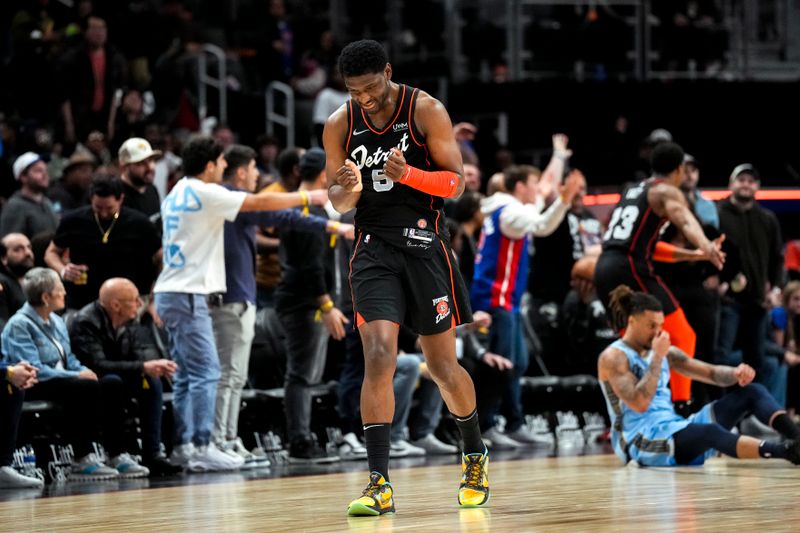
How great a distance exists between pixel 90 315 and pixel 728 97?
10683 mm

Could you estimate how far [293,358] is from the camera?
9242 mm

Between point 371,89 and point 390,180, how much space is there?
396 mm

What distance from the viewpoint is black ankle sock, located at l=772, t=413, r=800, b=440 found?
8.03 m

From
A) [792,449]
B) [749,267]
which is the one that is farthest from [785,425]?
[749,267]

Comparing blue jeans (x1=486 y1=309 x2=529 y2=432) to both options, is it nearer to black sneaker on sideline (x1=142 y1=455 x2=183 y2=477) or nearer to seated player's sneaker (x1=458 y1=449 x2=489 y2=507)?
black sneaker on sideline (x1=142 y1=455 x2=183 y2=477)

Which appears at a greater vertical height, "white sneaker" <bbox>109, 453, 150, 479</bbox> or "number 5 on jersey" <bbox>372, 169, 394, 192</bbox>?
"number 5 on jersey" <bbox>372, 169, 394, 192</bbox>

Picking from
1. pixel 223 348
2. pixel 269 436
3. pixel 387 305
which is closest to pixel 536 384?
pixel 269 436

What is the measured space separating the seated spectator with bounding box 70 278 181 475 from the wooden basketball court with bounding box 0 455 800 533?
1054 millimetres

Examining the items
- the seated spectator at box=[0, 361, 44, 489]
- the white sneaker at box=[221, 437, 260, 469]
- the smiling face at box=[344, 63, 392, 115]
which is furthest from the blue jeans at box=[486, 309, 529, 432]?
the smiling face at box=[344, 63, 392, 115]

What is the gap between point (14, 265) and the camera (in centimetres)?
916

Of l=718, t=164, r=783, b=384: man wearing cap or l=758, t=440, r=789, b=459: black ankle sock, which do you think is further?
l=718, t=164, r=783, b=384: man wearing cap

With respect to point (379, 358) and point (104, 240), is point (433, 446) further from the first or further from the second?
point (379, 358)

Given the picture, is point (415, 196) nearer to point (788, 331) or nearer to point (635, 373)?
point (635, 373)

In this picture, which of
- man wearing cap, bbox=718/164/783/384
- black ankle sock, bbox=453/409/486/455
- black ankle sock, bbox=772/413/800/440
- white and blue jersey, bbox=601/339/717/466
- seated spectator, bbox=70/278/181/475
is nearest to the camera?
black ankle sock, bbox=453/409/486/455
